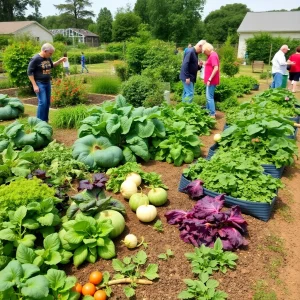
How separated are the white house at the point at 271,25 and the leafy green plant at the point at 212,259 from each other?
39536 millimetres

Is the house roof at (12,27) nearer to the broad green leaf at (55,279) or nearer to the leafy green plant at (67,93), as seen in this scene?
the leafy green plant at (67,93)

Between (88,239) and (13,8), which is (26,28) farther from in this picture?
(88,239)

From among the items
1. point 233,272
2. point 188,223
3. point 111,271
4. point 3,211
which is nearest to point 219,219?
point 188,223

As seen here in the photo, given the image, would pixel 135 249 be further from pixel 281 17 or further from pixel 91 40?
pixel 91 40

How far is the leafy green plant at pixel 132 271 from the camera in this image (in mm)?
2593

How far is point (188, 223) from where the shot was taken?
10.7ft

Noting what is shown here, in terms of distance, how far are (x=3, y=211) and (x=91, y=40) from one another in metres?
66.5

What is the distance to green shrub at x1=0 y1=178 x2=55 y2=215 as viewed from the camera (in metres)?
2.84

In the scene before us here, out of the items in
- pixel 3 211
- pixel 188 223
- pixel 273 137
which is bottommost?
pixel 188 223

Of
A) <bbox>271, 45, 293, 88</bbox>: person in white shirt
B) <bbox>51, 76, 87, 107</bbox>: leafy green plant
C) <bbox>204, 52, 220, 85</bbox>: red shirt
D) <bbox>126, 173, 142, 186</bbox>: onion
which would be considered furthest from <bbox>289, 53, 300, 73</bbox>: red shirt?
<bbox>126, 173, 142, 186</bbox>: onion

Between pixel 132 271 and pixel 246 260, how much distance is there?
3.66 feet

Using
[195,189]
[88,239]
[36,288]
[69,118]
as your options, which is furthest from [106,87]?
[36,288]

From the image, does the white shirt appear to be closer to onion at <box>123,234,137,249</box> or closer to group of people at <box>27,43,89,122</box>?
group of people at <box>27,43,89,122</box>

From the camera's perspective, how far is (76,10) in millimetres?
81125
